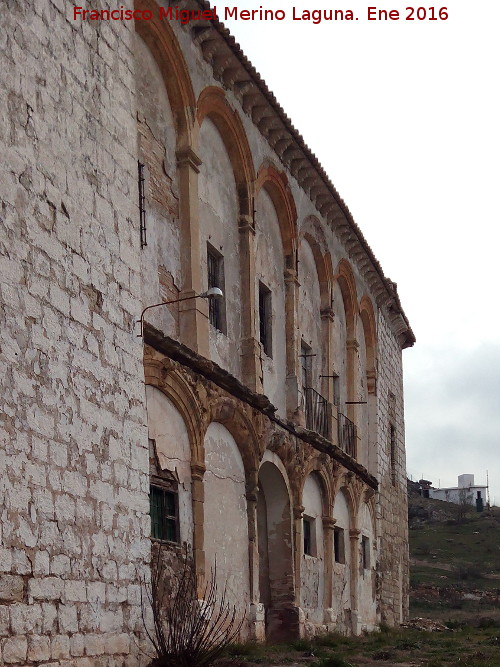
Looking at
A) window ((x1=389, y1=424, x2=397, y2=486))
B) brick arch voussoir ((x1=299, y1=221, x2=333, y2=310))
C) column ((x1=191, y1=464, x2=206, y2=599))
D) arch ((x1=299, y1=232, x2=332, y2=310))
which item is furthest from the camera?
window ((x1=389, y1=424, x2=397, y2=486))

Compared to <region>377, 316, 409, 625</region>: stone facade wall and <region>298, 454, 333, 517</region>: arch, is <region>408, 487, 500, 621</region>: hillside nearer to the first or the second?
<region>377, 316, 409, 625</region>: stone facade wall

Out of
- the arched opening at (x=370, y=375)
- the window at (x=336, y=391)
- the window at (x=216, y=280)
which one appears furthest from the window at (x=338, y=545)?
the window at (x=216, y=280)

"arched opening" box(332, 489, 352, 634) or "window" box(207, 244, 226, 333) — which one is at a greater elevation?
"window" box(207, 244, 226, 333)

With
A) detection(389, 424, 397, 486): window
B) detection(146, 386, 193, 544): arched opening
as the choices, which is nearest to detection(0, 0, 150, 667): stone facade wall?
detection(146, 386, 193, 544): arched opening

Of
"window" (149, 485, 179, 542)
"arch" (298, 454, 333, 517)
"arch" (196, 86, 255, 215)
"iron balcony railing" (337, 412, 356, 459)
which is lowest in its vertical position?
"window" (149, 485, 179, 542)

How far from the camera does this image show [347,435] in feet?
76.5

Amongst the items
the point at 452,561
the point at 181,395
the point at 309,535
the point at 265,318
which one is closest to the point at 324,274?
the point at 265,318

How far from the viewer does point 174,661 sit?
1045 centimetres

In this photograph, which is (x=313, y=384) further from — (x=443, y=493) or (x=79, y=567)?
(x=443, y=493)

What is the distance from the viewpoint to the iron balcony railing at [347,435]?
2280 centimetres

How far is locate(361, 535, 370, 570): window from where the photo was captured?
78.2 ft

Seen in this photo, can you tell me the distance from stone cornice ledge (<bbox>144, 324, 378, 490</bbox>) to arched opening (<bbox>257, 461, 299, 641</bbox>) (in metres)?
0.95

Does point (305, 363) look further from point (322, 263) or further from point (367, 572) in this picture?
point (367, 572)

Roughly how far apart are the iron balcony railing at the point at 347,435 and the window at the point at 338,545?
1693mm
